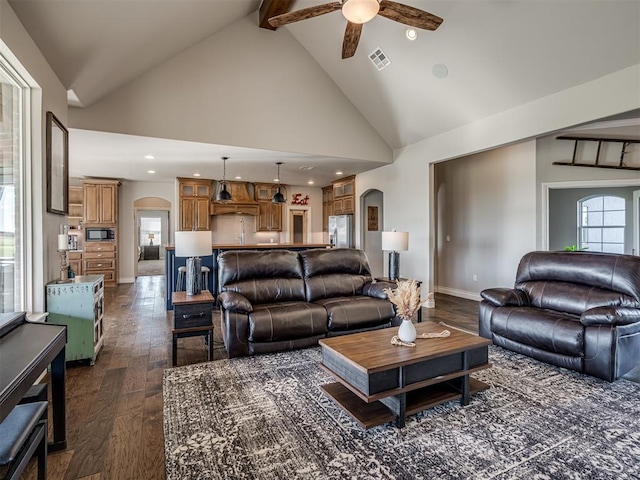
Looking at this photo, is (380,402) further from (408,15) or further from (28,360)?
(408,15)

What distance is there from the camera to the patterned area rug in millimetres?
1721

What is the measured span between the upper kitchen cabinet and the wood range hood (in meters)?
2.26

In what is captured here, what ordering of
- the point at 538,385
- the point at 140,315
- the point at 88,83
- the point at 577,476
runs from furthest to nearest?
the point at 140,315, the point at 88,83, the point at 538,385, the point at 577,476

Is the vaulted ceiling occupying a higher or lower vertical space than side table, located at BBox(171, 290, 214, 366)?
higher

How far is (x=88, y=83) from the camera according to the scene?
379cm

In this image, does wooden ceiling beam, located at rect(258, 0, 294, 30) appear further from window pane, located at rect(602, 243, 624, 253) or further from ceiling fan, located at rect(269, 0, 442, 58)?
window pane, located at rect(602, 243, 624, 253)

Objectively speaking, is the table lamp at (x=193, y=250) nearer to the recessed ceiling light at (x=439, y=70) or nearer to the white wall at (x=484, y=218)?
the recessed ceiling light at (x=439, y=70)

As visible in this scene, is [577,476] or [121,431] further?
[121,431]

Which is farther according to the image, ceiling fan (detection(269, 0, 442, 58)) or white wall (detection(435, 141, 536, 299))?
white wall (detection(435, 141, 536, 299))

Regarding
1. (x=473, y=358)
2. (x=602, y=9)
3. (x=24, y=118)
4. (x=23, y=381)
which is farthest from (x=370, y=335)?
(x=602, y=9)

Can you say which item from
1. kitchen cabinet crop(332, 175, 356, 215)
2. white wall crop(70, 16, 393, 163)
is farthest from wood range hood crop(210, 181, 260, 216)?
white wall crop(70, 16, 393, 163)

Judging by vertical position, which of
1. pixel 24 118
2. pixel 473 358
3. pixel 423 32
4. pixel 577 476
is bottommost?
pixel 577 476

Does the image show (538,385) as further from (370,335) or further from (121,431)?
(121,431)

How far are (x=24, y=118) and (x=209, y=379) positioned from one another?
264 centimetres
